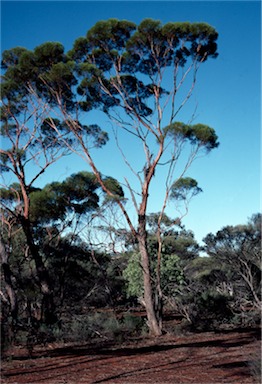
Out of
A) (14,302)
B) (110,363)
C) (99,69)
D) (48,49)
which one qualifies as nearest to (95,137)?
(99,69)

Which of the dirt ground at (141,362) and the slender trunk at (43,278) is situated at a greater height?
the slender trunk at (43,278)

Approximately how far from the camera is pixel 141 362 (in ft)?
25.3

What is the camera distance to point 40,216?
52.7 feet

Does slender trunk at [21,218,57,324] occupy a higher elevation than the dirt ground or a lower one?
higher

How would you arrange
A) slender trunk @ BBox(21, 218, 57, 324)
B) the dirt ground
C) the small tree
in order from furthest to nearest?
slender trunk @ BBox(21, 218, 57, 324)
the small tree
the dirt ground

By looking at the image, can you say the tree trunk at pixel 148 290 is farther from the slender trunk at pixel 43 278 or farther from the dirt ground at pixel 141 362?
the slender trunk at pixel 43 278

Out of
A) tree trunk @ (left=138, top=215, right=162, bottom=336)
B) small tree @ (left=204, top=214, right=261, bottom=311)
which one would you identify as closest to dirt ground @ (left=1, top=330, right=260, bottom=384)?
tree trunk @ (left=138, top=215, right=162, bottom=336)

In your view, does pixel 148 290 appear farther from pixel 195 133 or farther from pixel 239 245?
pixel 195 133

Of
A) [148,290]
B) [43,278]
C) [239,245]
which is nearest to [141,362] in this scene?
[148,290]

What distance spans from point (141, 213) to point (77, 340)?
171 inches

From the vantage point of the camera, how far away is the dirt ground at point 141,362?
6.28 m

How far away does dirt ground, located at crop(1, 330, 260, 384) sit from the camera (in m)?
6.28

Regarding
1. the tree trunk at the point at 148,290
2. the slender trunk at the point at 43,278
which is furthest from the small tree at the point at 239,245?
the slender trunk at the point at 43,278

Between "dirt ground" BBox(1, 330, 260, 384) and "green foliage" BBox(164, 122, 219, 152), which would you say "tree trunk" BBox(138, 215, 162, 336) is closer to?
"dirt ground" BBox(1, 330, 260, 384)
